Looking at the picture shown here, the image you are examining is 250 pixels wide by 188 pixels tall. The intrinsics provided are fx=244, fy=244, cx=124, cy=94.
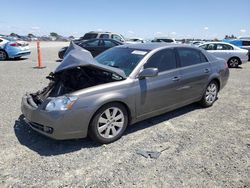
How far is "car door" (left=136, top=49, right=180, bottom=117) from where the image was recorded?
163 inches

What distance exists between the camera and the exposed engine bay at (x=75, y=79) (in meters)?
4.01

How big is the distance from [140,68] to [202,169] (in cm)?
188

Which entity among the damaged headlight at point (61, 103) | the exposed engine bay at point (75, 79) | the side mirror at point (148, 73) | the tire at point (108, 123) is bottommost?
the tire at point (108, 123)

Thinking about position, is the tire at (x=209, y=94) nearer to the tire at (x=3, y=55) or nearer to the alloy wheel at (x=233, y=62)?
Answer: the alloy wheel at (x=233, y=62)

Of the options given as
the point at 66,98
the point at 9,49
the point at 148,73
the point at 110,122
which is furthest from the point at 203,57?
the point at 9,49

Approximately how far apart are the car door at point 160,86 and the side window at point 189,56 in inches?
9.5

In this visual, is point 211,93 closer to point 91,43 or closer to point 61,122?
point 61,122

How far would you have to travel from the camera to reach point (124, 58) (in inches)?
180

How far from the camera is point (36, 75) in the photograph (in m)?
9.66

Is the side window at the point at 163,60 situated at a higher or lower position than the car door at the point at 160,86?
higher

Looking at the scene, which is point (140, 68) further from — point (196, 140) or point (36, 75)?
point (36, 75)

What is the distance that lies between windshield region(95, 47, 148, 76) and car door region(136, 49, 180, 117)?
0.72 ft

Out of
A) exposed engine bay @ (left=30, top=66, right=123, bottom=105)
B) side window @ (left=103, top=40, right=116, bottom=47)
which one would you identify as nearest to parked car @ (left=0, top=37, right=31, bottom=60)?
side window @ (left=103, top=40, right=116, bottom=47)

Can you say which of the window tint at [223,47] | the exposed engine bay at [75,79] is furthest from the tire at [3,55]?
the window tint at [223,47]
